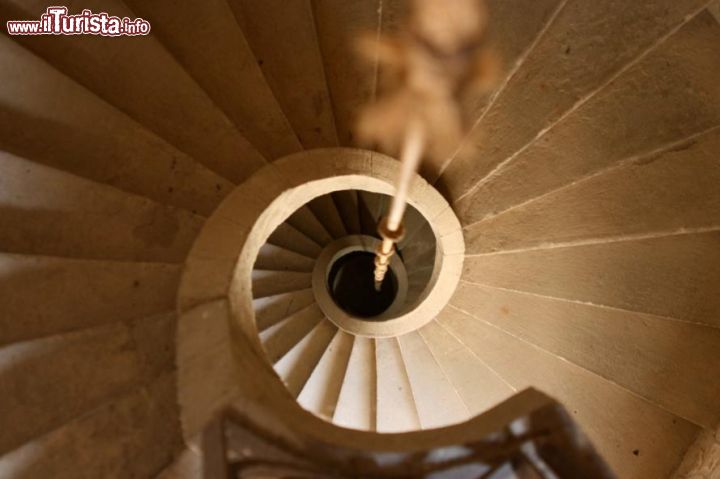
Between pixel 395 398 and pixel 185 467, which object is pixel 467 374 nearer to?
pixel 395 398

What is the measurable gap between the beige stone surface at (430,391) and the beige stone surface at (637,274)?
2.64ft

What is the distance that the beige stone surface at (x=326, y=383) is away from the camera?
10.5ft

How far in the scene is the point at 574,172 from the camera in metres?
2.44

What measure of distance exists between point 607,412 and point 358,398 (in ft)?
4.89

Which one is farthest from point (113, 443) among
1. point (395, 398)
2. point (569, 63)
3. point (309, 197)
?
point (569, 63)

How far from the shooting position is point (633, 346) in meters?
2.50

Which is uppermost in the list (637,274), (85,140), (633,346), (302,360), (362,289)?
(85,140)

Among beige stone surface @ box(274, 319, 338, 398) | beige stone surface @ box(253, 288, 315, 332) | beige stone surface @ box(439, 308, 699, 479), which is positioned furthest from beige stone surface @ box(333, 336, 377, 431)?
beige stone surface @ box(439, 308, 699, 479)

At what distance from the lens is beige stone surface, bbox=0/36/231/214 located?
190 cm

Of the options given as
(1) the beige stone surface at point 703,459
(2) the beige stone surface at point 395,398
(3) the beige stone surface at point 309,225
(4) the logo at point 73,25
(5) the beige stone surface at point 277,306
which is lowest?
(1) the beige stone surface at point 703,459

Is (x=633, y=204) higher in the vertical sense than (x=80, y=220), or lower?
lower

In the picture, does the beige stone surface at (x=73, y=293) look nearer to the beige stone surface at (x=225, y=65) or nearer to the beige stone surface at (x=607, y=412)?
the beige stone surface at (x=225, y=65)

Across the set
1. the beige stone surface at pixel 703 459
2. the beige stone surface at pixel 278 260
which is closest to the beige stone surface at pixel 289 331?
the beige stone surface at pixel 278 260

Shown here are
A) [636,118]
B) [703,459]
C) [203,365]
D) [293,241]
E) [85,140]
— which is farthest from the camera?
[293,241]
